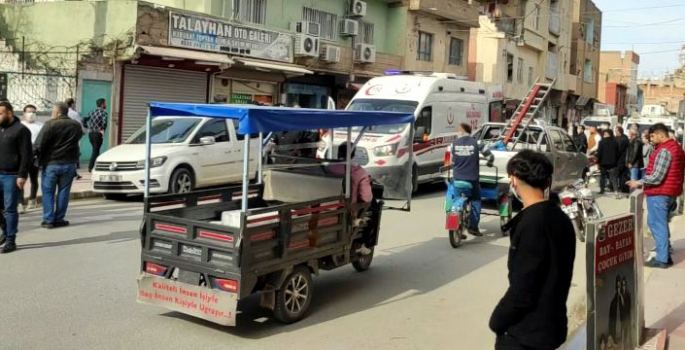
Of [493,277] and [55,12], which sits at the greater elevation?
[55,12]

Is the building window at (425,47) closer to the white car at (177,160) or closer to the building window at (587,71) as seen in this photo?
the white car at (177,160)

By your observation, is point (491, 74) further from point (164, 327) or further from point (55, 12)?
point (164, 327)

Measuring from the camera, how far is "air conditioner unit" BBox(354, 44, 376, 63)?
24906 millimetres

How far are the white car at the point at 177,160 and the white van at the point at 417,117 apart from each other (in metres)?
2.35

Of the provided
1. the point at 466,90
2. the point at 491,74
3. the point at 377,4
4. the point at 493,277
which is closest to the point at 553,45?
the point at 491,74

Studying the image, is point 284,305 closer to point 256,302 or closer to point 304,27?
point 256,302

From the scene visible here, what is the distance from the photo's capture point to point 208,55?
62.0ft

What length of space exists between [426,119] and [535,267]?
12741mm

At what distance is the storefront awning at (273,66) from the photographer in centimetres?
2019

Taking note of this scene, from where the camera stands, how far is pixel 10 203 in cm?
824

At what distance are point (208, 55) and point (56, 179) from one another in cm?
980

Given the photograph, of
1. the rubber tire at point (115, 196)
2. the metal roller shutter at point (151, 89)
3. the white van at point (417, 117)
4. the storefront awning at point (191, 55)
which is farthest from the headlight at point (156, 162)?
the metal roller shutter at point (151, 89)

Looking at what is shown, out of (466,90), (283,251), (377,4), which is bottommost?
(283,251)

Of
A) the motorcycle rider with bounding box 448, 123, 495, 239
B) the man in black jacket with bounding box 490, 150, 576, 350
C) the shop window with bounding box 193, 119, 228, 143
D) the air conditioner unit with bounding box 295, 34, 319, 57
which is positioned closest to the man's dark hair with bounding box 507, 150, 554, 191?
the man in black jacket with bounding box 490, 150, 576, 350
